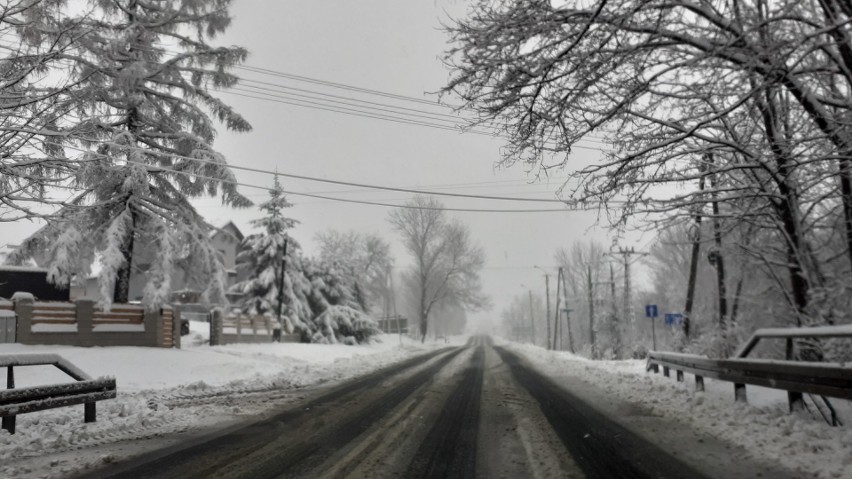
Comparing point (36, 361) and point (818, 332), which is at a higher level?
point (818, 332)

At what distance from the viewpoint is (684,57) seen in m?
7.23

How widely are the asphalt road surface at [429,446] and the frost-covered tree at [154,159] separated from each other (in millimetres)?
9389

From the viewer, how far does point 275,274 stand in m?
30.3

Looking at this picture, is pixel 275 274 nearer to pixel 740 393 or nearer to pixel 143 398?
pixel 143 398

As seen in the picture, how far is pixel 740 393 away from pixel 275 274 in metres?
25.8

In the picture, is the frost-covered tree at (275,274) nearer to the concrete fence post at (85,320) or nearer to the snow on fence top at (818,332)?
the concrete fence post at (85,320)

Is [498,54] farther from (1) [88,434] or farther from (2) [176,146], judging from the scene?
(2) [176,146]

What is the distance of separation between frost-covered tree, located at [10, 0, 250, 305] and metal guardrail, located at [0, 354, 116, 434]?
28.4ft

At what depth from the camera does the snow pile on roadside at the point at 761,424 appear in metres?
5.13

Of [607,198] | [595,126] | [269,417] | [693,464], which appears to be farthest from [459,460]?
[607,198]

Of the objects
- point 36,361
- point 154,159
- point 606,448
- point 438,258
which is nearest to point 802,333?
point 606,448

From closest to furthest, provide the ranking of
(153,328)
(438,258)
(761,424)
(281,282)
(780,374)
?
(761,424) < (780,374) < (153,328) < (281,282) < (438,258)

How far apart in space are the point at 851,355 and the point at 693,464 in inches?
179

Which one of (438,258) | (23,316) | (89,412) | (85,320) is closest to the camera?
(89,412)
